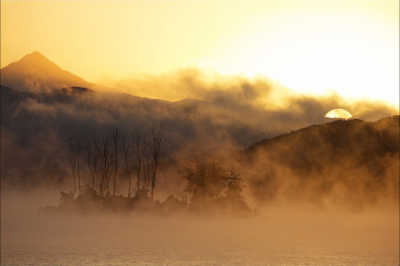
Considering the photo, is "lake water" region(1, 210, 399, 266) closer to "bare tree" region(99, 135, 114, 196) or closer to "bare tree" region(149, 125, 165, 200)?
"bare tree" region(99, 135, 114, 196)

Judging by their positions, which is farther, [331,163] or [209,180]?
[331,163]

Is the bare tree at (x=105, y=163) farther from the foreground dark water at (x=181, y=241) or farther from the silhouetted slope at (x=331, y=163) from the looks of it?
the silhouetted slope at (x=331, y=163)

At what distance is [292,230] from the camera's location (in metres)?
106

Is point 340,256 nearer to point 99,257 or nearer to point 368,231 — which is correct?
point 99,257

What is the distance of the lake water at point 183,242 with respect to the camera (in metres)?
70.1

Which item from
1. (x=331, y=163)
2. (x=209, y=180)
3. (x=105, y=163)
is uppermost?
(x=331, y=163)

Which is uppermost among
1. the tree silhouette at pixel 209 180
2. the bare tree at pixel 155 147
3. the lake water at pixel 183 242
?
the bare tree at pixel 155 147

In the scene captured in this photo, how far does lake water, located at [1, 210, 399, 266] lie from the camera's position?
7006 cm

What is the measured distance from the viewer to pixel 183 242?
8350 cm

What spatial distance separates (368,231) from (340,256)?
35385 mm

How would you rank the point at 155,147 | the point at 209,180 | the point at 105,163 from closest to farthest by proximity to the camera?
1. the point at 209,180
2. the point at 105,163
3. the point at 155,147

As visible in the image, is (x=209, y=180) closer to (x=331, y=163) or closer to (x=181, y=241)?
(x=181, y=241)

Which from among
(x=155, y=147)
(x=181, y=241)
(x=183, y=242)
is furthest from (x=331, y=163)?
(x=183, y=242)

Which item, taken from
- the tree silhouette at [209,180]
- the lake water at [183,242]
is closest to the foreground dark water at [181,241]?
the lake water at [183,242]
